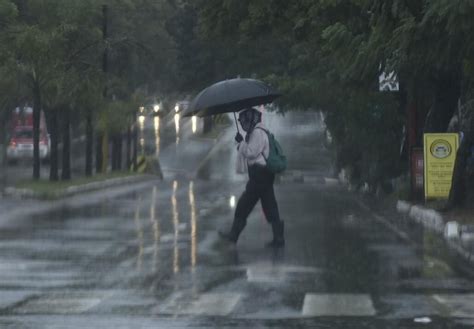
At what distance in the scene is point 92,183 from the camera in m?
37.5

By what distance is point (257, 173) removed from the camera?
57.1 feet

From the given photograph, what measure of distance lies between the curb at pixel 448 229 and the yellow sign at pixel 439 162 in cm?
57

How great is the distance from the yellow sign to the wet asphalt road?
1365 mm

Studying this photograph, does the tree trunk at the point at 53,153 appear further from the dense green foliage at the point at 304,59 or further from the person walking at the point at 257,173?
the person walking at the point at 257,173

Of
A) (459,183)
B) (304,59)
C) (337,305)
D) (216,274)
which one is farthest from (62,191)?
(337,305)

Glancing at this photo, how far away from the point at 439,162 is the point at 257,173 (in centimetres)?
747

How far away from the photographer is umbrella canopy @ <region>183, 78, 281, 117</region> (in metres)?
18.2

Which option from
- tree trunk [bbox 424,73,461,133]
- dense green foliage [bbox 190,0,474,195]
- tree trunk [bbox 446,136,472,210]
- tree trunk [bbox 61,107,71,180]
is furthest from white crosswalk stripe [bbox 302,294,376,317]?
tree trunk [bbox 61,107,71,180]

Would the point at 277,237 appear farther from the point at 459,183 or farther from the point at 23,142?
the point at 23,142

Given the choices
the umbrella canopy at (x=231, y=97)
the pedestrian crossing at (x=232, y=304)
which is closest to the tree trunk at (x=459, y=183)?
the umbrella canopy at (x=231, y=97)

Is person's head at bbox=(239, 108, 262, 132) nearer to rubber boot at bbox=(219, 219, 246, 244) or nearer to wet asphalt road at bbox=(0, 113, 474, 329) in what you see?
rubber boot at bbox=(219, 219, 246, 244)

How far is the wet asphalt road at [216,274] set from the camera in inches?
434

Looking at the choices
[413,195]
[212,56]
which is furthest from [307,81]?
[212,56]

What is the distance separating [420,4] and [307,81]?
19.3 meters
